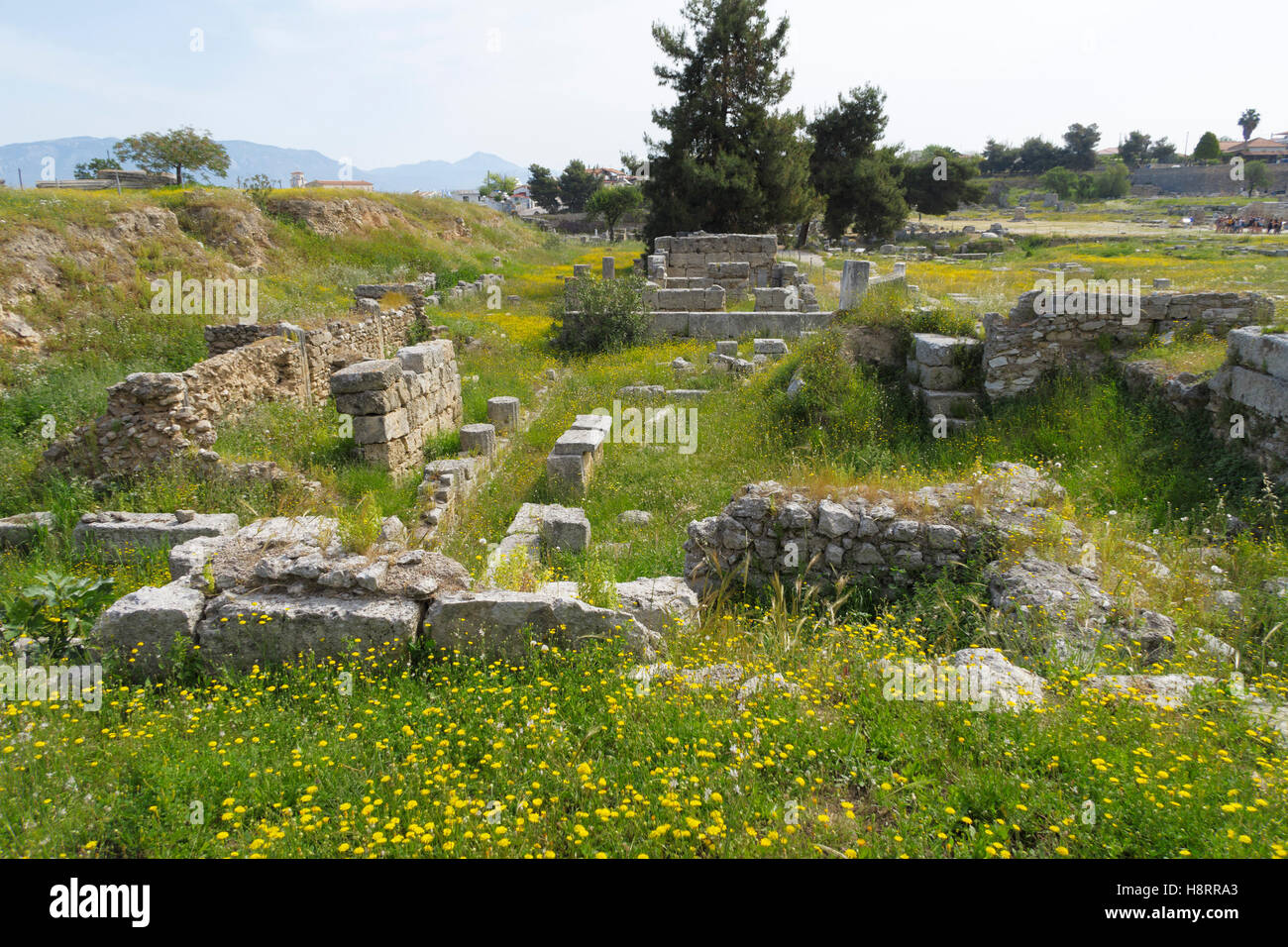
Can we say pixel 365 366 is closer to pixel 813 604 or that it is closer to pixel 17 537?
pixel 17 537

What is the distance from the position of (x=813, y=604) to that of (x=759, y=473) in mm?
3539

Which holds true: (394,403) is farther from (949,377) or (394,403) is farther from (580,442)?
(949,377)

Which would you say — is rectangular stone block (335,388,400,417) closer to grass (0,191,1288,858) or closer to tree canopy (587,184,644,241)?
grass (0,191,1288,858)

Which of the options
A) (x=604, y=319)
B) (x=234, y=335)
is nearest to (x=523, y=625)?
(x=234, y=335)

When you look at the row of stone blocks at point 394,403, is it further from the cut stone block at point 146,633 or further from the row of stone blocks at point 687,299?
the row of stone blocks at point 687,299

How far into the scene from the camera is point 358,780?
357 centimetres

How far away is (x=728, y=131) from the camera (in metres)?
31.8

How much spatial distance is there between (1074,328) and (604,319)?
1039 centimetres

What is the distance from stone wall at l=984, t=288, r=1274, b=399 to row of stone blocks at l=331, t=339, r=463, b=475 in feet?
27.5

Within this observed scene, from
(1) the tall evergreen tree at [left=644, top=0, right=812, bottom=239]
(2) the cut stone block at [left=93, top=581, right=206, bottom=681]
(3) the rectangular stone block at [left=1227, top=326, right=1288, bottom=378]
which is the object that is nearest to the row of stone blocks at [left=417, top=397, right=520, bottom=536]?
(2) the cut stone block at [left=93, top=581, right=206, bottom=681]

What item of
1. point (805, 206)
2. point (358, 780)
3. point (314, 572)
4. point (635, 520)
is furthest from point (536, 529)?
point (805, 206)

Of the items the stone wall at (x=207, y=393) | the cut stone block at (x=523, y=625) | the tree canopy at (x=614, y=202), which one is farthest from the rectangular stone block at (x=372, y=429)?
the tree canopy at (x=614, y=202)

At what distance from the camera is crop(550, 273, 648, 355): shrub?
17.5m

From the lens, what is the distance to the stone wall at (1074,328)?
10.1 meters
